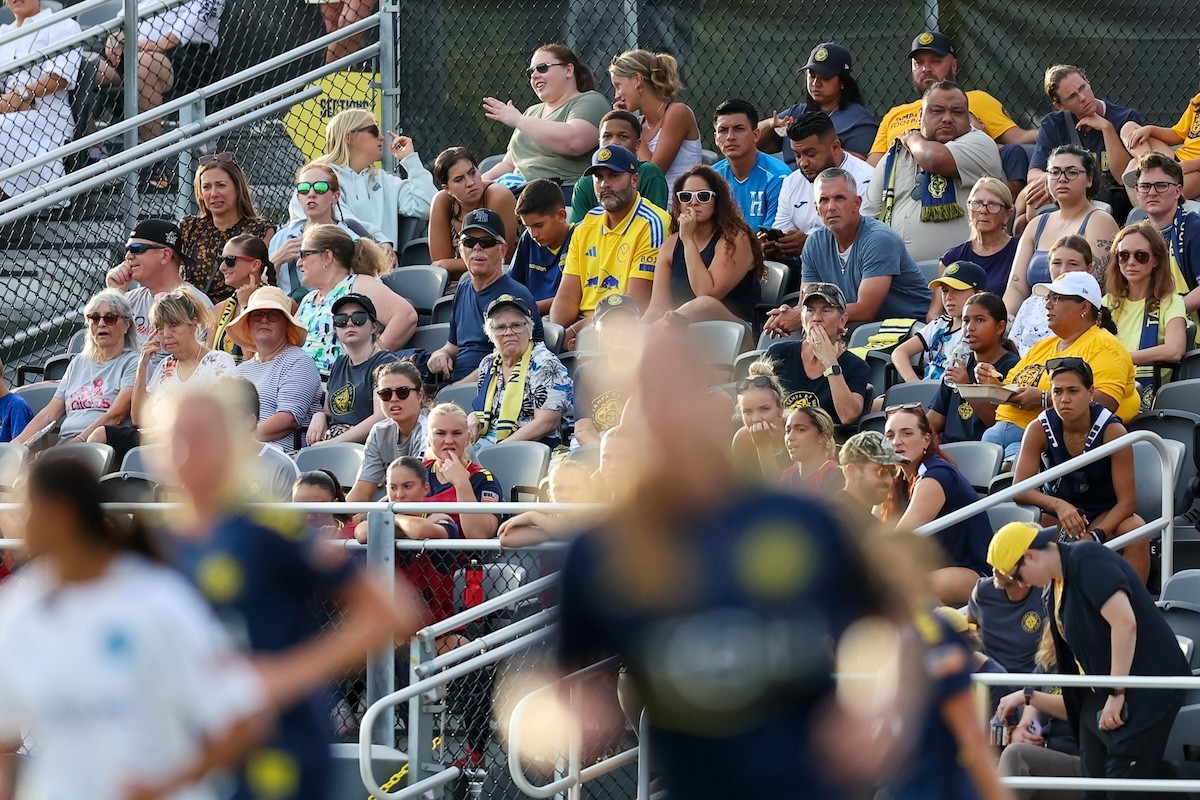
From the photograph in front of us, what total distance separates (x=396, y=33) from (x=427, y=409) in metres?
5.22

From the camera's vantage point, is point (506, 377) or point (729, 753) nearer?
point (729, 753)

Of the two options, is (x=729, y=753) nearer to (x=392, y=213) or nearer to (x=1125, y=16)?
(x=392, y=213)

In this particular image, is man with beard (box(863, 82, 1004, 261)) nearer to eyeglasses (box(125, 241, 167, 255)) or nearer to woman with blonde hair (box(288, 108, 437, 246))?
woman with blonde hair (box(288, 108, 437, 246))

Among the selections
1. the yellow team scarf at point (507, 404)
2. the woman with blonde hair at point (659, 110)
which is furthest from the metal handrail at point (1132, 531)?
the woman with blonde hair at point (659, 110)

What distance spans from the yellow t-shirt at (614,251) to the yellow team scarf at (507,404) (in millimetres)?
1000

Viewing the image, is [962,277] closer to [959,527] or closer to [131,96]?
[959,527]

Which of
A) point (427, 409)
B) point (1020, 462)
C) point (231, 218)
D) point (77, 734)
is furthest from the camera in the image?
point (231, 218)

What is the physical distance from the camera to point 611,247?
1074 centimetres

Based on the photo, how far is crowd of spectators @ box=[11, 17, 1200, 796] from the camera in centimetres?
838

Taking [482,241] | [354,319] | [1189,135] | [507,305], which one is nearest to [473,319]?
[482,241]

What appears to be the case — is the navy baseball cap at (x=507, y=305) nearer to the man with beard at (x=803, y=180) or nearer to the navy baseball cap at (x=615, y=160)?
the navy baseball cap at (x=615, y=160)

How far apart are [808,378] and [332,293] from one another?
3219mm

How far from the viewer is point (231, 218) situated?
12.0 metres

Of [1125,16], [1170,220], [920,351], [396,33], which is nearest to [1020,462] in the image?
[920,351]
